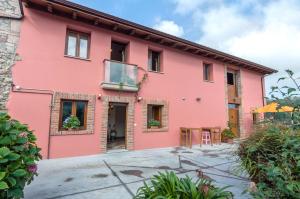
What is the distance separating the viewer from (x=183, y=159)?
7.64m

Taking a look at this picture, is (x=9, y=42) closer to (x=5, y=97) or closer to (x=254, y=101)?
(x=5, y=97)

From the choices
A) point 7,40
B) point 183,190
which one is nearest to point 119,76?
point 7,40

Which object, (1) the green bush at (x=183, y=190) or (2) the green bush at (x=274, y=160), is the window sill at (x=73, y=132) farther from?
(2) the green bush at (x=274, y=160)

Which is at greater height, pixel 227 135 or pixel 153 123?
pixel 153 123

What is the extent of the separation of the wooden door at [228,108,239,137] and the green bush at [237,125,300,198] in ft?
37.2

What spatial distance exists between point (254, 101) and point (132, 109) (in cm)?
1139

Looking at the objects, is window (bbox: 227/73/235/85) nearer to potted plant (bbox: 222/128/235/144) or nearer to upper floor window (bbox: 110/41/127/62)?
potted plant (bbox: 222/128/235/144)

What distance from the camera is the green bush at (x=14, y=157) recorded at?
7.30 feet

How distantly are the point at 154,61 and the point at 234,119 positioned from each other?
8.02 meters

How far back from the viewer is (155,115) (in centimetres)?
1108

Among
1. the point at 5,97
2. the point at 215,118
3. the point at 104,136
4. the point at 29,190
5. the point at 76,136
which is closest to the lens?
the point at 29,190

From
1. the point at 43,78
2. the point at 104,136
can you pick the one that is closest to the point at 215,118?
the point at 104,136

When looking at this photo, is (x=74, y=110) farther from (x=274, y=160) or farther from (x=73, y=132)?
(x=274, y=160)

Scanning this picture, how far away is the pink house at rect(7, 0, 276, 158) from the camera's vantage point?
7652 millimetres
